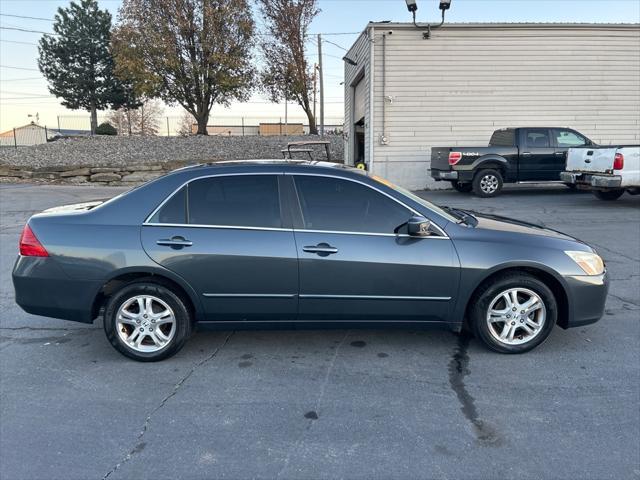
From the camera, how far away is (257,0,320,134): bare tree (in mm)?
30625

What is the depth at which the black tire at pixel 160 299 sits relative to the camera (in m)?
3.88

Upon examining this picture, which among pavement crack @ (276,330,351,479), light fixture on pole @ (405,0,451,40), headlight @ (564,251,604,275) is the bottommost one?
pavement crack @ (276,330,351,479)

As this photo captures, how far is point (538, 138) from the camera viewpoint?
44.8ft

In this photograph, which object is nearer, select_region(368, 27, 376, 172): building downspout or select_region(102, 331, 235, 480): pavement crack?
select_region(102, 331, 235, 480): pavement crack

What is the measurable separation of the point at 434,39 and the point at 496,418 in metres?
14.4

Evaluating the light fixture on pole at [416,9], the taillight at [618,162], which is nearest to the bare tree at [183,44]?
the light fixture on pole at [416,9]

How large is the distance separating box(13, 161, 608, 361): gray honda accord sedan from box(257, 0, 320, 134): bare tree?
91.6 ft

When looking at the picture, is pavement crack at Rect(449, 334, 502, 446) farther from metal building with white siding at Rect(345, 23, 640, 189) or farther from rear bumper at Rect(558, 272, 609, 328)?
metal building with white siding at Rect(345, 23, 640, 189)

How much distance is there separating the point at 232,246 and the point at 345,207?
928mm

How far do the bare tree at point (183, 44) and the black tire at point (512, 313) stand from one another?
79.5 ft

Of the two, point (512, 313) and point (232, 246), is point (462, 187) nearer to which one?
point (512, 313)

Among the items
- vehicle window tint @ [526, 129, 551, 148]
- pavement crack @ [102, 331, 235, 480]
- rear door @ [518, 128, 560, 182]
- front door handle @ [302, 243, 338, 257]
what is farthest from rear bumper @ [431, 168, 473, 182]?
front door handle @ [302, 243, 338, 257]

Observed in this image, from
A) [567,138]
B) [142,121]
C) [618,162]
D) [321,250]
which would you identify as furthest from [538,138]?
[142,121]

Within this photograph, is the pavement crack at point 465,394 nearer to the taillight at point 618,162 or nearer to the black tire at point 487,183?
the taillight at point 618,162
